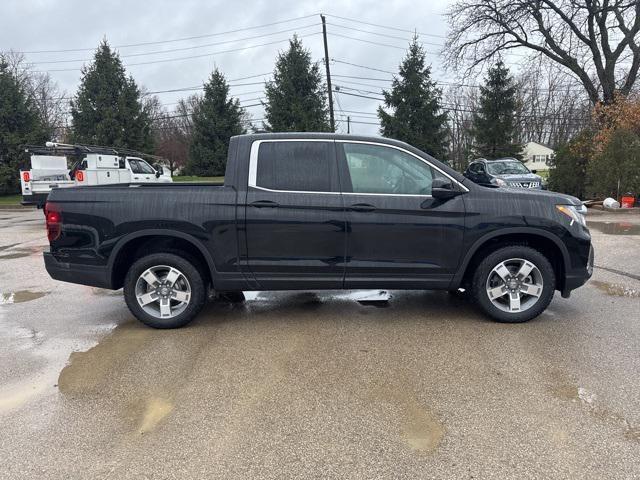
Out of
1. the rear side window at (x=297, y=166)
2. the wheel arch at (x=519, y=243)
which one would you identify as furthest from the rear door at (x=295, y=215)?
the wheel arch at (x=519, y=243)

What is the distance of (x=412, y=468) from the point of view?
2666 millimetres

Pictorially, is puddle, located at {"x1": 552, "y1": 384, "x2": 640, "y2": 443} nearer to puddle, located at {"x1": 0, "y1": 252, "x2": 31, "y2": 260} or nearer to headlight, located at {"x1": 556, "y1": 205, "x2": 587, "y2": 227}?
headlight, located at {"x1": 556, "y1": 205, "x2": 587, "y2": 227}

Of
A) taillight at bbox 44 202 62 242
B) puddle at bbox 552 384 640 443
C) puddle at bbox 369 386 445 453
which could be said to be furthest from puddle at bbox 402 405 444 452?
taillight at bbox 44 202 62 242

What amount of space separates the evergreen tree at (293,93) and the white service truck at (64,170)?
1075cm

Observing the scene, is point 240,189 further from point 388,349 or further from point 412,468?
point 412,468

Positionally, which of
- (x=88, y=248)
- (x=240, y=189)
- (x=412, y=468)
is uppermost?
(x=240, y=189)

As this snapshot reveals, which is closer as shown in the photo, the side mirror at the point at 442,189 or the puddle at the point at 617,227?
the side mirror at the point at 442,189

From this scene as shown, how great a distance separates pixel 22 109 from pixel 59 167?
10.9 metres

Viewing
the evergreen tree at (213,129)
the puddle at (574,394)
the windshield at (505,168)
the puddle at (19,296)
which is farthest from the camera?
the evergreen tree at (213,129)

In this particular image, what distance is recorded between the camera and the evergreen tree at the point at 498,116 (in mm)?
30703

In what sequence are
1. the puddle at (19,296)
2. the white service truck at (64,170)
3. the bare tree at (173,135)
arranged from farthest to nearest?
the bare tree at (173,135), the white service truck at (64,170), the puddle at (19,296)

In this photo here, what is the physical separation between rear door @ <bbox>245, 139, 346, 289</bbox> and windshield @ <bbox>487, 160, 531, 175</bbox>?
15663 millimetres

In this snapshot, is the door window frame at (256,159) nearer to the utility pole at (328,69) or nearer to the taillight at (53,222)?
the taillight at (53,222)

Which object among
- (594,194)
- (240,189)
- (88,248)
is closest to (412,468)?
(240,189)
